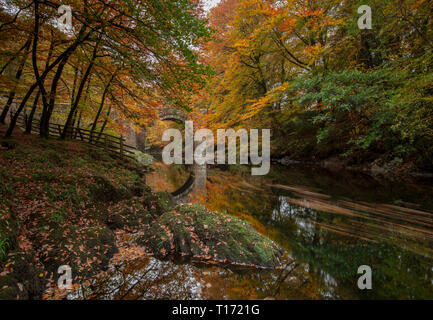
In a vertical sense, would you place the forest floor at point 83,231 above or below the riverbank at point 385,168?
below

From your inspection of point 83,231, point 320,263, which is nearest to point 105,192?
point 83,231

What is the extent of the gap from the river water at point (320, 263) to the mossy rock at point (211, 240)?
0.23 m

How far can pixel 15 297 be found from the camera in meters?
2.13

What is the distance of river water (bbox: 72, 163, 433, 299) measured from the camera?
102 inches

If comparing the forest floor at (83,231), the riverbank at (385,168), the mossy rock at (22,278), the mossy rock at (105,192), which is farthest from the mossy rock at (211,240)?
the riverbank at (385,168)

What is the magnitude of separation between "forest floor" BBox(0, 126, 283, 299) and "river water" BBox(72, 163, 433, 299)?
1.08ft

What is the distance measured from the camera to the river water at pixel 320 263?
258cm

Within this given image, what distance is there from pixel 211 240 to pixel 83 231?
7.35 ft

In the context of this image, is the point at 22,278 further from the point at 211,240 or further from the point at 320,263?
the point at 320,263

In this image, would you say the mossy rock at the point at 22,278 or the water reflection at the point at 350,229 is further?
the water reflection at the point at 350,229

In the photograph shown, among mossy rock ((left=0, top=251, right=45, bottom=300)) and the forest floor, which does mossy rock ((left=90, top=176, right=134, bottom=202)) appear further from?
mossy rock ((left=0, top=251, right=45, bottom=300))

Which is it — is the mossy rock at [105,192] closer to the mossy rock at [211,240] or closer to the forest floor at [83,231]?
the forest floor at [83,231]

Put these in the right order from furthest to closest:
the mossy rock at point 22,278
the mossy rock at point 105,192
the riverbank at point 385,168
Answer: the riverbank at point 385,168 → the mossy rock at point 105,192 → the mossy rock at point 22,278

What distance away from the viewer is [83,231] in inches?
139
